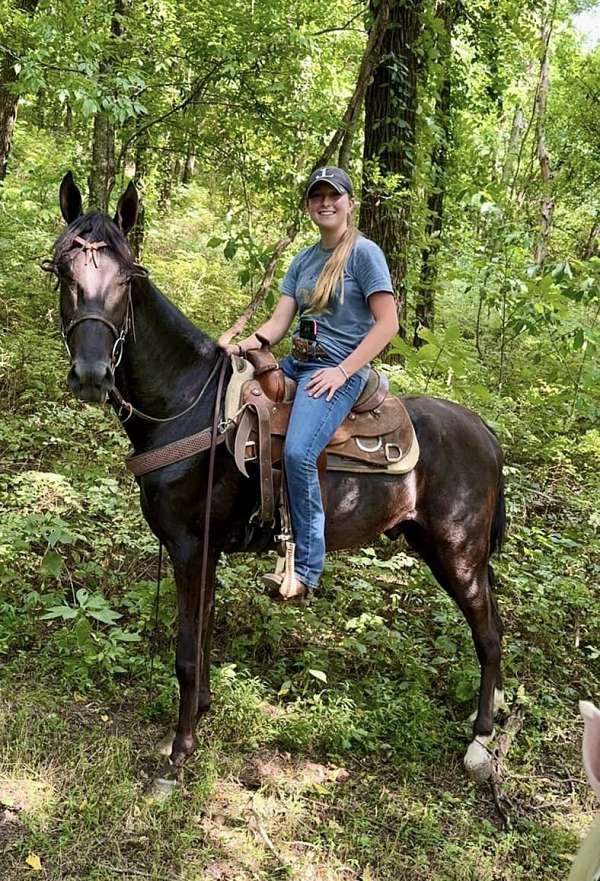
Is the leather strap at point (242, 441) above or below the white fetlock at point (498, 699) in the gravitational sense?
above

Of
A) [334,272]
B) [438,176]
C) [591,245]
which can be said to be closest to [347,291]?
[334,272]

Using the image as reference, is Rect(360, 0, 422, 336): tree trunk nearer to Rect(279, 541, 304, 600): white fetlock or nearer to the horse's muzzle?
Rect(279, 541, 304, 600): white fetlock

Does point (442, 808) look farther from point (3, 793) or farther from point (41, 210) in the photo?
point (41, 210)

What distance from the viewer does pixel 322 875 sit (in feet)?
10.2

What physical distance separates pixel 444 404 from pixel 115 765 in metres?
2.79

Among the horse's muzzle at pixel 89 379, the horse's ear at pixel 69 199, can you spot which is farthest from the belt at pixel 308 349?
the horse's ear at pixel 69 199

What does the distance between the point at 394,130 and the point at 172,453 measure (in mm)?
5277

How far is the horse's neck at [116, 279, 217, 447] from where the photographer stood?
3.49 meters

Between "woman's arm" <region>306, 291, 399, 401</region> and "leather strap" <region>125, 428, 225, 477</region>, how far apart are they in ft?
1.88

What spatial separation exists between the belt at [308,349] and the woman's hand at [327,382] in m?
0.17

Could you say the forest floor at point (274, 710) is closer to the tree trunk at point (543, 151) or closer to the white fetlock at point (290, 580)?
the white fetlock at point (290, 580)

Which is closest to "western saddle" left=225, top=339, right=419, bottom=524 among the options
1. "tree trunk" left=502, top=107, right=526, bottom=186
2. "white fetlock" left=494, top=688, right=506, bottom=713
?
"white fetlock" left=494, top=688, right=506, bottom=713

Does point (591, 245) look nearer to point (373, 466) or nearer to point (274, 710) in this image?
point (373, 466)

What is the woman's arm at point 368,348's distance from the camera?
347 centimetres
